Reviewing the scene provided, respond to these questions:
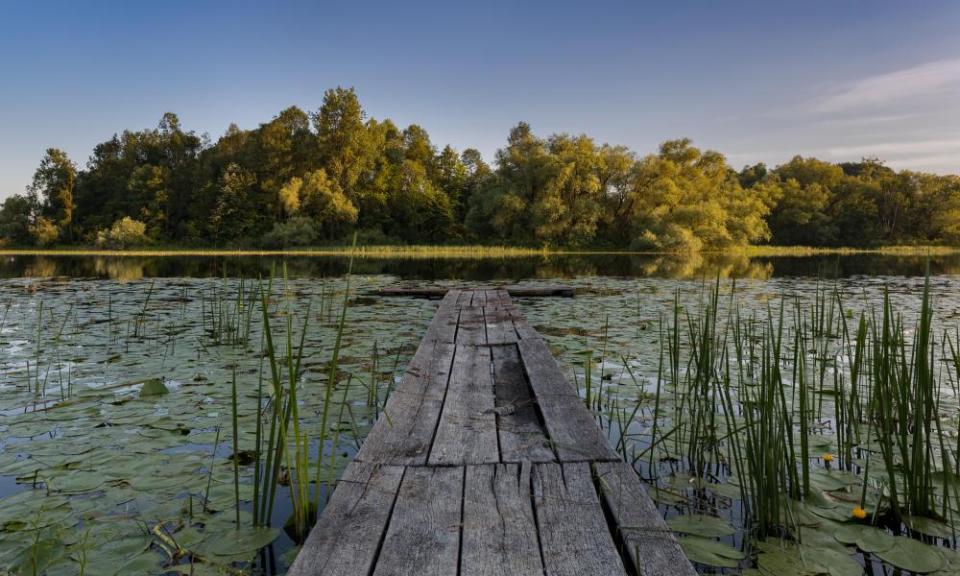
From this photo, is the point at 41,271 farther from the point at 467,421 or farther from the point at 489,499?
the point at 489,499

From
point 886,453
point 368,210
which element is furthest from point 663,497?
point 368,210

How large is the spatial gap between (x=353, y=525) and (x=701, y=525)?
45.2 inches

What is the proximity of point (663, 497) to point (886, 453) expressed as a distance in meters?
0.74

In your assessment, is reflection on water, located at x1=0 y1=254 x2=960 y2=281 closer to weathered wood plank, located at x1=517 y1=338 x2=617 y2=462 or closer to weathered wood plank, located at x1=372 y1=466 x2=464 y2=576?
weathered wood plank, located at x1=517 y1=338 x2=617 y2=462

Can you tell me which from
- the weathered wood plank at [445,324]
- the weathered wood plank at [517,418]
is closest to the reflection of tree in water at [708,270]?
the weathered wood plank at [445,324]

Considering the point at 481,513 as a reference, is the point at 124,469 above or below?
below

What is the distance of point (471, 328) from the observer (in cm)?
515

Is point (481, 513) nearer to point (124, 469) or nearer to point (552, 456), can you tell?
point (552, 456)

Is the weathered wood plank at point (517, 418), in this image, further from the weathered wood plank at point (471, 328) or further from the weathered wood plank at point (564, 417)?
the weathered wood plank at point (471, 328)

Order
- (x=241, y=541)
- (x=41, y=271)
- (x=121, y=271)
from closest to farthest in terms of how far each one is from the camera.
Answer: (x=241, y=541) → (x=41, y=271) → (x=121, y=271)

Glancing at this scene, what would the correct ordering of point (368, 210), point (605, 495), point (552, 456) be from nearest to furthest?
1. point (605, 495)
2. point (552, 456)
3. point (368, 210)

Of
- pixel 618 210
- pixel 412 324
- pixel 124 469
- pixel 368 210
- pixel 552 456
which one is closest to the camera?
pixel 552 456

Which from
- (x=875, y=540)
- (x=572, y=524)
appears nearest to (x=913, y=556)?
(x=875, y=540)

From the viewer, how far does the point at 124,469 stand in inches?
89.6
